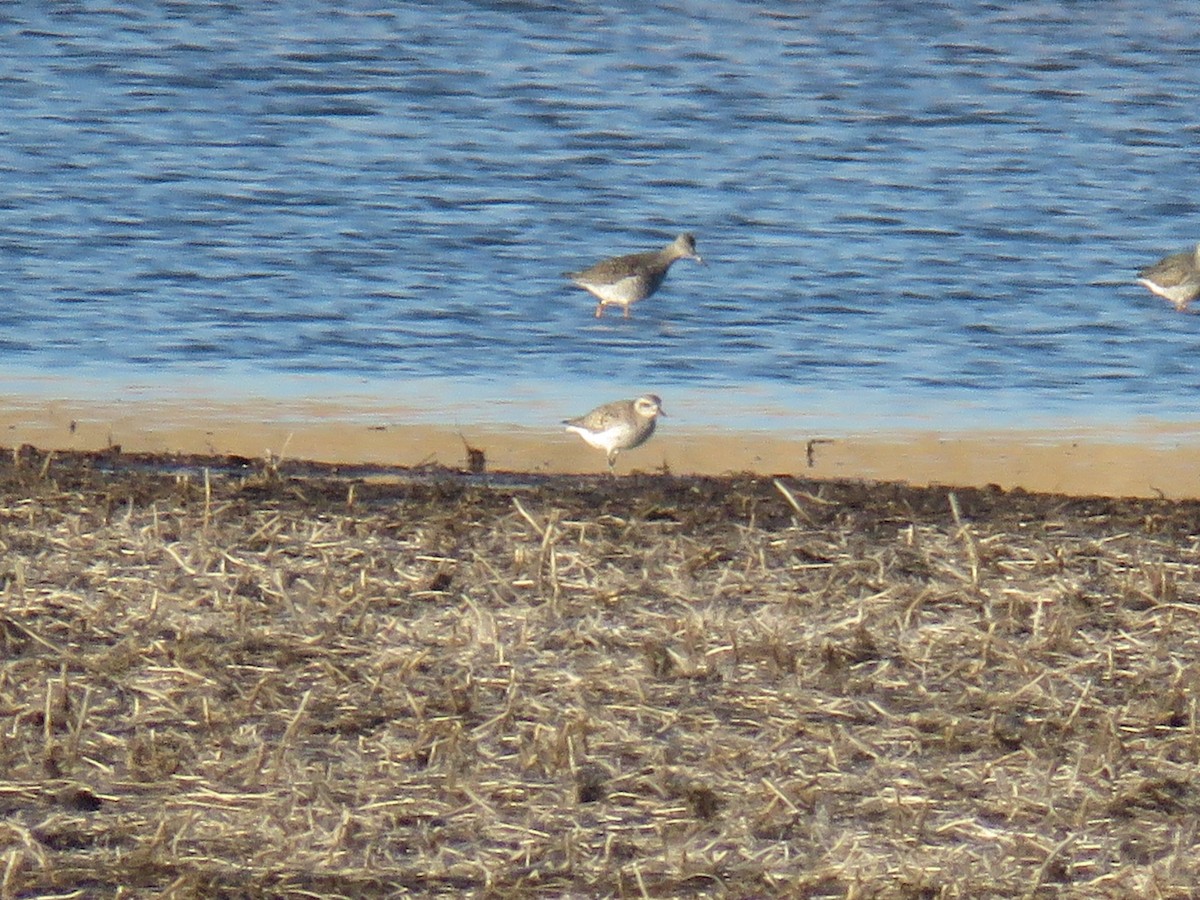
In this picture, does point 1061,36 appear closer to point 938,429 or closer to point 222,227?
point 222,227

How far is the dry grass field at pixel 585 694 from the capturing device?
475 cm

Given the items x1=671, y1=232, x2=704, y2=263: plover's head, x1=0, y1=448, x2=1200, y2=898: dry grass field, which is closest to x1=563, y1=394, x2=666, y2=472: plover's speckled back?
x1=0, y1=448, x2=1200, y2=898: dry grass field

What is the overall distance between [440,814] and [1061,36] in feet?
61.1

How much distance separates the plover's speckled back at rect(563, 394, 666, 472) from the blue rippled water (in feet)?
5.34

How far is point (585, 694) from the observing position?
18.5 ft

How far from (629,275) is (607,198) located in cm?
401

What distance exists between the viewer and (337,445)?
8953mm

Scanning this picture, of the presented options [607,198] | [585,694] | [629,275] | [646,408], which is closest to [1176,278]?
[629,275]

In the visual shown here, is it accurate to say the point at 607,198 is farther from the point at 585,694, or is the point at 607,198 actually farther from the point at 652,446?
the point at 585,694

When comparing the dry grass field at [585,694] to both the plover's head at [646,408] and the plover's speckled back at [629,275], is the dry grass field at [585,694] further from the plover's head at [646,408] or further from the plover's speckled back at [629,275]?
the plover's speckled back at [629,275]

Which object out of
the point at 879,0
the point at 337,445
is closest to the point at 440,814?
the point at 337,445

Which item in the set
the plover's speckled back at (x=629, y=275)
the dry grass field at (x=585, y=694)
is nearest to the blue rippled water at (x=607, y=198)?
the plover's speckled back at (x=629, y=275)

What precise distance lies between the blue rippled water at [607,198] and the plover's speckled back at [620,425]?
163 cm

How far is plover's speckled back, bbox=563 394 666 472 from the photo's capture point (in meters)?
8.73
